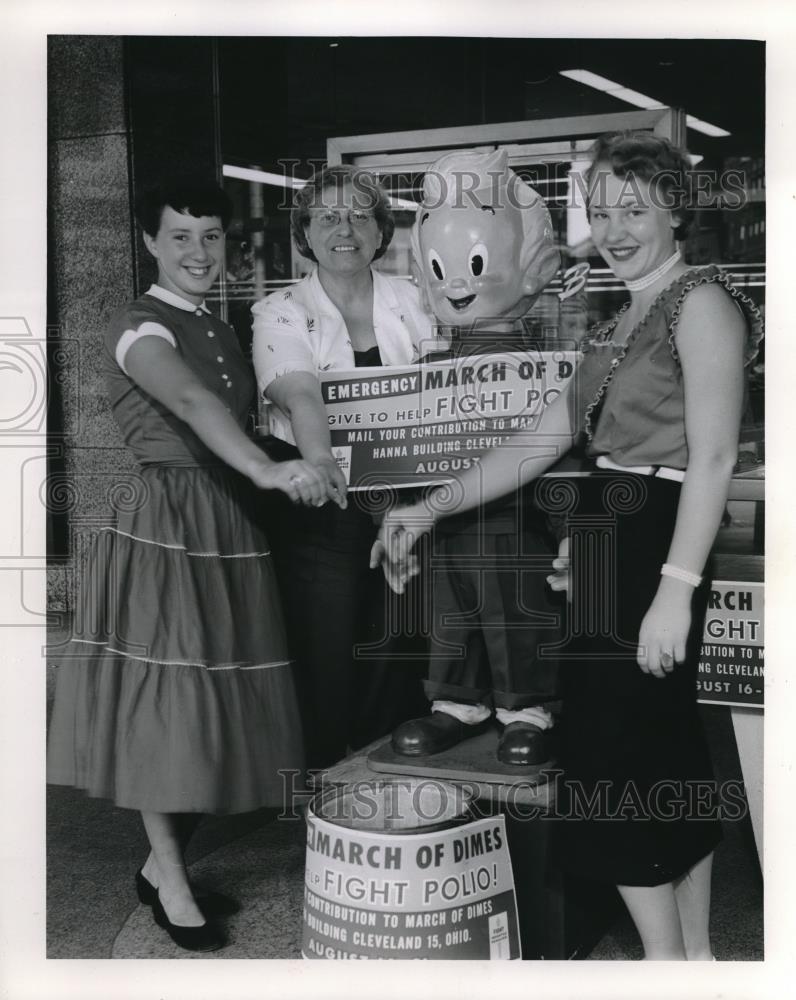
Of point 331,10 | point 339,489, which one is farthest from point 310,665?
point 331,10

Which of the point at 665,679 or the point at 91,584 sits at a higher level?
the point at 91,584

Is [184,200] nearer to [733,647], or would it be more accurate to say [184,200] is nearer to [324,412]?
[324,412]

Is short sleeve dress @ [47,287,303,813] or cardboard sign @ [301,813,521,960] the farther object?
short sleeve dress @ [47,287,303,813]

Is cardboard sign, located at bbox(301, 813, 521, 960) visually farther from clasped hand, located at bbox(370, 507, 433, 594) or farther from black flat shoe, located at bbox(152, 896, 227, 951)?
clasped hand, located at bbox(370, 507, 433, 594)

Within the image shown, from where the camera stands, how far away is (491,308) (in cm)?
249

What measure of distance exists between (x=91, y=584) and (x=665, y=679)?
1278 millimetres

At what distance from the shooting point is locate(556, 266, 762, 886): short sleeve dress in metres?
2.32

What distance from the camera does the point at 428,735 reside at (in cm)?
244

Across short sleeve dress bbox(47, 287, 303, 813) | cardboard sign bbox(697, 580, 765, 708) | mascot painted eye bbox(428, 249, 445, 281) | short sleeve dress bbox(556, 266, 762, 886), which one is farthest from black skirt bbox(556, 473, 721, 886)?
short sleeve dress bbox(47, 287, 303, 813)

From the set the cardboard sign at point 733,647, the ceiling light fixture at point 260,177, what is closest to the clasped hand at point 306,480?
the ceiling light fixture at point 260,177

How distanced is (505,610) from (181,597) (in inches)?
28.3

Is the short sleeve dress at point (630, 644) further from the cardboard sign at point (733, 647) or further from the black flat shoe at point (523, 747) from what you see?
the cardboard sign at point (733, 647)

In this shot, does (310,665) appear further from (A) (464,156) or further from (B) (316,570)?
(A) (464,156)

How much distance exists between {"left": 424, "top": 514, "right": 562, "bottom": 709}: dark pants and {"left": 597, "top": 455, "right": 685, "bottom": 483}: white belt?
0.20 metres
